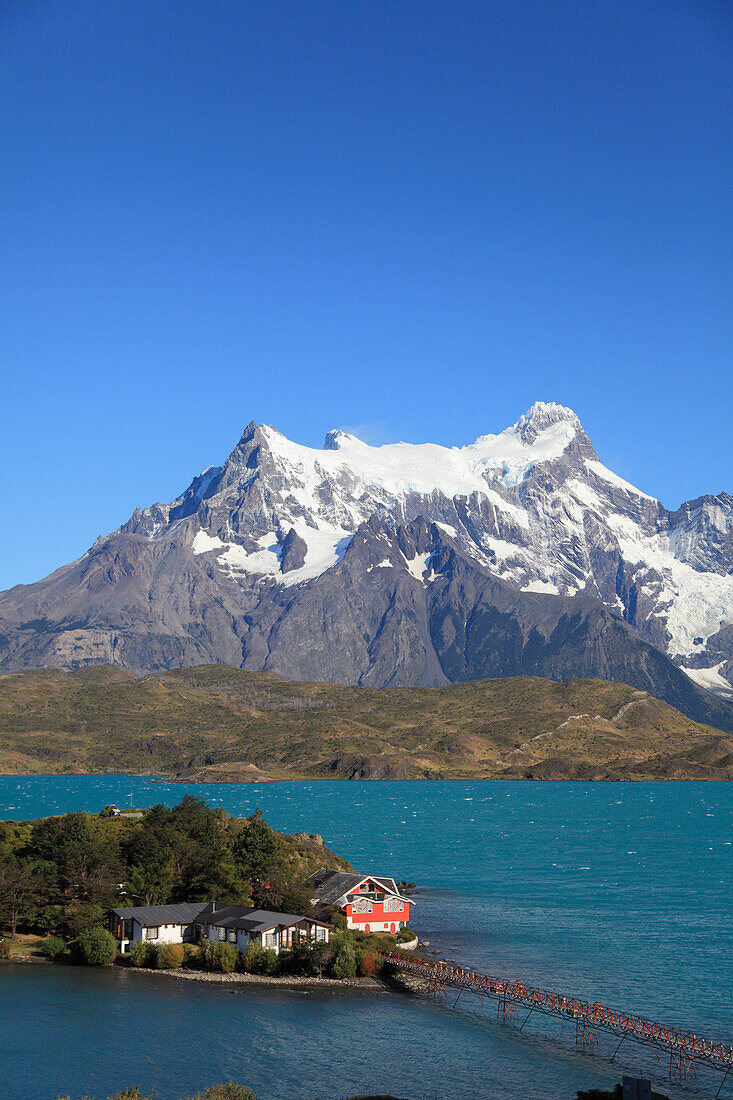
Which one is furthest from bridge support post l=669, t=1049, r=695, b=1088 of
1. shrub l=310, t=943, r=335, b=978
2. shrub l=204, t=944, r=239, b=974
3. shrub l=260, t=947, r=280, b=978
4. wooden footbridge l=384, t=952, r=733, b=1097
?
shrub l=204, t=944, r=239, b=974

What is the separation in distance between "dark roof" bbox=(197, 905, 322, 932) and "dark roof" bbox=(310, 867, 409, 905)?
7.93m

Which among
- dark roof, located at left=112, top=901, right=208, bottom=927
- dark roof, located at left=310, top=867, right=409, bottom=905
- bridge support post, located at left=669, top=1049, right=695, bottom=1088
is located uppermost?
dark roof, located at left=310, top=867, right=409, bottom=905

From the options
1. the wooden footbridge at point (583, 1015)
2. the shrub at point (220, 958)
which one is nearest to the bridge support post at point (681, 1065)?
the wooden footbridge at point (583, 1015)

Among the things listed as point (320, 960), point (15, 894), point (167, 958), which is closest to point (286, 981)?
point (320, 960)

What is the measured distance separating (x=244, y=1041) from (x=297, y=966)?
19.6m

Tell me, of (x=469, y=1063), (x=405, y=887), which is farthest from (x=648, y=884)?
(x=469, y=1063)

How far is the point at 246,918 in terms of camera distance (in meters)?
103

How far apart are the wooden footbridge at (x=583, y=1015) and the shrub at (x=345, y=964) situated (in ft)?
13.3

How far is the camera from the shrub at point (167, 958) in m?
99.3

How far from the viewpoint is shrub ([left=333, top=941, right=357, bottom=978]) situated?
96875 millimetres

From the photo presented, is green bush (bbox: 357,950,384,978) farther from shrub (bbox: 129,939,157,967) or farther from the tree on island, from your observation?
the tree on island

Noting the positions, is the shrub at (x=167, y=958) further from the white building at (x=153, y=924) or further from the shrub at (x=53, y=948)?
the shrub at (x=53, y=948)

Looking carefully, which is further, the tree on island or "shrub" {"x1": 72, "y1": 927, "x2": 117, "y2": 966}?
the tree on island

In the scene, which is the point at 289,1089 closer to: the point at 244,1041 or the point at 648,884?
the point at 244,1041
